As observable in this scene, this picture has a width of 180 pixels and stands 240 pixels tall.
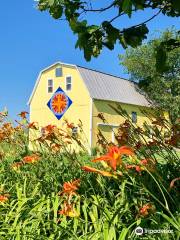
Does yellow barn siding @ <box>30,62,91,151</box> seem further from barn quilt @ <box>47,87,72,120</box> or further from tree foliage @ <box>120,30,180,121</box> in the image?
tree foliage @ <box>120,30,180,121</box>

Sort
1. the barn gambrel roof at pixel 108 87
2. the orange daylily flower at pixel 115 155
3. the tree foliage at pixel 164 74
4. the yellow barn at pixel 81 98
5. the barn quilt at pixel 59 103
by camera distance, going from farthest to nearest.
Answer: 1. the tree foliage at pixel 164 74
2. the barn quilt at pixel 59 103
3. the barn gambrel roof at pixel 108 87
4. the yellow barn at pixel 81 98
5. the orange daylily flower at pixel 115 155

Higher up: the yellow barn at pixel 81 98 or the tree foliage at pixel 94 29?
the yellow barn at pixel 81 98

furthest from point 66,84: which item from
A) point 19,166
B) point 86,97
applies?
point 19,166

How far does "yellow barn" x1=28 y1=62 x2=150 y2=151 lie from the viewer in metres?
33.6

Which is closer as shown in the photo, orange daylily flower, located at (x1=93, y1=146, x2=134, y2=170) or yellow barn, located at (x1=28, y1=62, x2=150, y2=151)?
orange daylily flower, located at (x1=93, y1=146, x2=134, y2=170)

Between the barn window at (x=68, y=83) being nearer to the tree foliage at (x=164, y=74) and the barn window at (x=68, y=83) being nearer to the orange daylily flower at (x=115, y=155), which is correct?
the tree foliage at (x=164, y=74)

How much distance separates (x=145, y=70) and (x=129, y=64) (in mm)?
1675

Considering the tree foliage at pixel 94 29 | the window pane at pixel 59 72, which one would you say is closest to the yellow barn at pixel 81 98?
the window pane at pixel 59 72

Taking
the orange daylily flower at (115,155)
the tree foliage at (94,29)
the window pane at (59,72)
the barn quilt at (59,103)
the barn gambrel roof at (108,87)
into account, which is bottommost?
the orange daylily flower at (115,155)

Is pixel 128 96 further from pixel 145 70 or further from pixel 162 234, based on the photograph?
pixel 162 234

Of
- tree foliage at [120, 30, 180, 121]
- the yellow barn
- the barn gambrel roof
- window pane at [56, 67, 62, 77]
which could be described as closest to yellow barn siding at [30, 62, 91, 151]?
the yellow barn

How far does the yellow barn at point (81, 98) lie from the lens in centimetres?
3359

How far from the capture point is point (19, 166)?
5871mm

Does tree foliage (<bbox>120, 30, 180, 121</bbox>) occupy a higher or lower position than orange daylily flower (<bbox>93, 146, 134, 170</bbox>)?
higher
